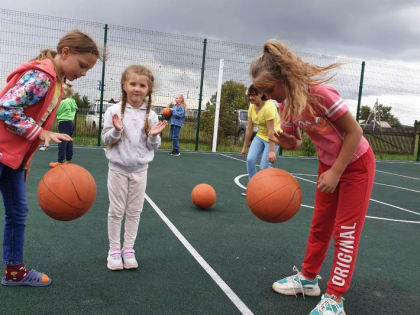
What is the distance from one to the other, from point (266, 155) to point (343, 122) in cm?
407

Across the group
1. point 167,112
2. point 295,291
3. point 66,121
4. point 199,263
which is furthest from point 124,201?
point 167,112

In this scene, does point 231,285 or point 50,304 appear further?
point 231,285

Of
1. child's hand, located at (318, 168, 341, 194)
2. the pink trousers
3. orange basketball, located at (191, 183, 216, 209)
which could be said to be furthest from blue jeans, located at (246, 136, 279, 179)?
child's hand, located at (318, 168, 341, 194)

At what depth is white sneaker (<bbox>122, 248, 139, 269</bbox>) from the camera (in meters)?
3.81

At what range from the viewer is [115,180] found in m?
3.80

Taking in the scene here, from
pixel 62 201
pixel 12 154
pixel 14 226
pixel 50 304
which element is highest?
pixel 12 154

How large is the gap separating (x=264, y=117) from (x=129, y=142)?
3285mm

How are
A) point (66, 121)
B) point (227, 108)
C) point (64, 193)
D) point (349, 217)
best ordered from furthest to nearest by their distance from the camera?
1. point (227, 108)
2. point (66, 121)
3. point (64, 193)
4. point (349, 217)

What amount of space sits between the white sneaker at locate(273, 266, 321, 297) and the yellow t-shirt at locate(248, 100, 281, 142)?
3155 millimetres

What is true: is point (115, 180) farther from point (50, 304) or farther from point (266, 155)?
point (266, 155)

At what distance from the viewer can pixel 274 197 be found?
128 inches

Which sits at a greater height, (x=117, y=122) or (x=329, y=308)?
(x=117, y=122)

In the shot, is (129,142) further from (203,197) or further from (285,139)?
(203,197)

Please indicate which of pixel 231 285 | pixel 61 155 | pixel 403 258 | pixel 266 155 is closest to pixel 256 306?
pixel 231 285
